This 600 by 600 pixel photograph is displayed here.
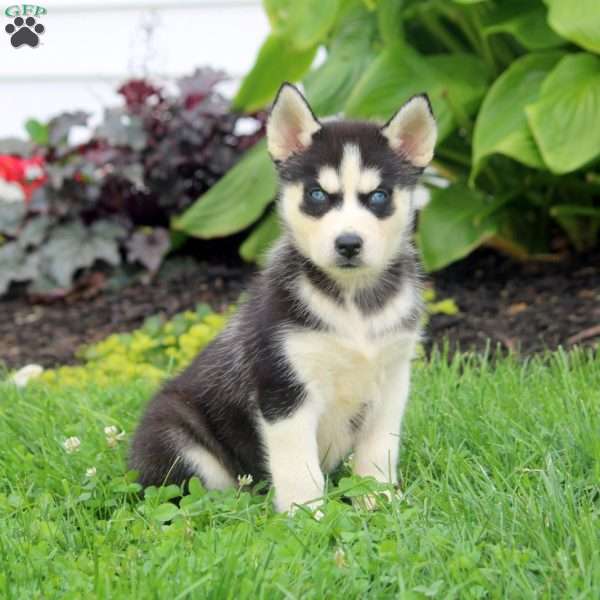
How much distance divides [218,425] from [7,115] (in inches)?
272

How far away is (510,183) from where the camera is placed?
6.95 m

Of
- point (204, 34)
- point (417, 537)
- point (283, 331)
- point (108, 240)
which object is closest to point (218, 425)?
point (283, 331)

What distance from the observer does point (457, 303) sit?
698cm

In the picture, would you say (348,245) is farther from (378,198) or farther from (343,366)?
(343,366)

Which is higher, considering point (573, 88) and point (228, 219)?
point (573, 88)

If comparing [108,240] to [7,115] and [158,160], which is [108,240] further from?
[7,115]

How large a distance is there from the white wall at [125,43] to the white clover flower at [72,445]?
18.1 feet

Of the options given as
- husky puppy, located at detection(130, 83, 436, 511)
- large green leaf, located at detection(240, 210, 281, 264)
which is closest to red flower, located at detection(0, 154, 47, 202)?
large green leaf, located at detection(240, 210, 281, 264)

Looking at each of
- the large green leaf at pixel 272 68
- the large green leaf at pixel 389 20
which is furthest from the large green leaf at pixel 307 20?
the large green leaf at pixel 272 68

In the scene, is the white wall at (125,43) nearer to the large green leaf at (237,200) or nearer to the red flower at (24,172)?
the red flower at (24,172)

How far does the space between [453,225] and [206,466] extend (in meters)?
2.99

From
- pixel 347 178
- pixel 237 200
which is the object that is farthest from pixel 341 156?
pixel 237 200

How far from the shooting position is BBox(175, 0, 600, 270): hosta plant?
5.80 meters

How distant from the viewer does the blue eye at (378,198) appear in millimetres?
3820
